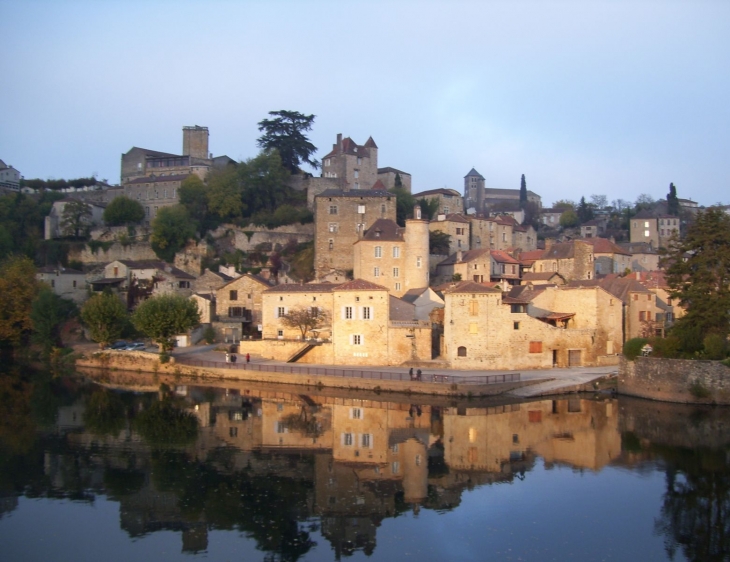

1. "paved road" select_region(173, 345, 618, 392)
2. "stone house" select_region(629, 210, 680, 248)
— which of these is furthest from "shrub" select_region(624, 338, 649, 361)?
"stone house" select_region(629, 210, 680, 248)

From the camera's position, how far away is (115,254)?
5622cm

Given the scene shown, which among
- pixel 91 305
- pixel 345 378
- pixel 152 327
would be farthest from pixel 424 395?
pixel 91 305

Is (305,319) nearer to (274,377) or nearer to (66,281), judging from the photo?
(274,377)

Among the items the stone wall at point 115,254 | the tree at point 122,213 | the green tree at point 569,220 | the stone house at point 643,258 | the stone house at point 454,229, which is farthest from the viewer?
the green tree at point 569,220

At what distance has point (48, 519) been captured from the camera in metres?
16.7

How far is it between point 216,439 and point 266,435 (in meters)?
1.77

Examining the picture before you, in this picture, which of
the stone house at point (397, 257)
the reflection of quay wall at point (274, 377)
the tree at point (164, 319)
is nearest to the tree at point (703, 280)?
the reflection of quay wall at point (274, 377)

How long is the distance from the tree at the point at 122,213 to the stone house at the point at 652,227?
5430cm

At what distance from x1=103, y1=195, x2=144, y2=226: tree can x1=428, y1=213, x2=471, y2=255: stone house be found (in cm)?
2655

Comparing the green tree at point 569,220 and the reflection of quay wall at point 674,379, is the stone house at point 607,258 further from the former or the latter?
the green tree at point 569,220

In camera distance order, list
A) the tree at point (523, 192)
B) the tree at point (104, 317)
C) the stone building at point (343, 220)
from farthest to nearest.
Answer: the tree at point (523, 192), the stone building at point (343, 220), the tree at point (104, 317)

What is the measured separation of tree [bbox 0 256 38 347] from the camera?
4622 cm

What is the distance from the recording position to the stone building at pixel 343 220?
51.9 m

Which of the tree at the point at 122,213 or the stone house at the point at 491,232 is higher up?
the tree at the point at 122,213
